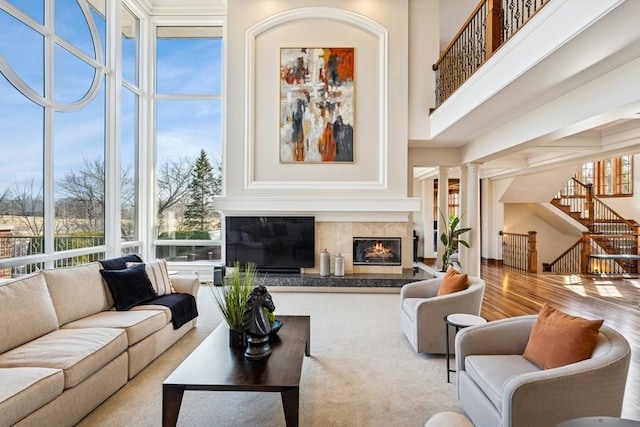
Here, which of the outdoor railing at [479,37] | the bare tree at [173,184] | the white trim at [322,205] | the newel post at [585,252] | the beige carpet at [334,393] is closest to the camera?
the beige carpet at [334,393]

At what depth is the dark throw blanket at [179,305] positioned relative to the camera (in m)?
3.69

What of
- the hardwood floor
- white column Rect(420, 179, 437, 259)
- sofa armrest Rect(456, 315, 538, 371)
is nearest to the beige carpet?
sofa armrest Rect(456, 315, 538, 371)

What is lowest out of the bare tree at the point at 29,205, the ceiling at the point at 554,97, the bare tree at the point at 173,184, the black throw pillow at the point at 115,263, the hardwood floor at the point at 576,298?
the hardwood floor at the point at 576,298

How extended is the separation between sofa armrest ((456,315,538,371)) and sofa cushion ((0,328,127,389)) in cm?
243

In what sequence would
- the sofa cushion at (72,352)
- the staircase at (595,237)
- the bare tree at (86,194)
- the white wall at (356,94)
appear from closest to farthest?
the sofa cushion at (72,352) < the bare tree at (86,194) < the white wall at (356,94) < the staircase at (595,237)

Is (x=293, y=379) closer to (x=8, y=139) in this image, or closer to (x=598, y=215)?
(x=8, y=139)

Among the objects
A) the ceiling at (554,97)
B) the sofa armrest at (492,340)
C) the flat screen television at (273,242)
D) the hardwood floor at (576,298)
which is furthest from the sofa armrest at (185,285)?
the ceiling at (554,97)

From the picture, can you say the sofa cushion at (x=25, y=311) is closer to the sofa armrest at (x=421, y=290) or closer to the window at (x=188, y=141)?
the sofa armrest at (x=421, y=290)

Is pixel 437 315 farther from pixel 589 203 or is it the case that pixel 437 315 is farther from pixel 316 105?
pixel 589 203

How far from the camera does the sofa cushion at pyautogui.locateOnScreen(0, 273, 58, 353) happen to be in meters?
2.49

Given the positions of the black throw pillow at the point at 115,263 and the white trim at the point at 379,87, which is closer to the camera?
the black throw pillow at the point at 115,263

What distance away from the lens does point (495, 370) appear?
7.23ft

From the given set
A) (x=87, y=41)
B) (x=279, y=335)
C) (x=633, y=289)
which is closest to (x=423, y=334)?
(x=279, y=335)

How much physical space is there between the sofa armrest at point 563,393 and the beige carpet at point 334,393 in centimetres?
76
